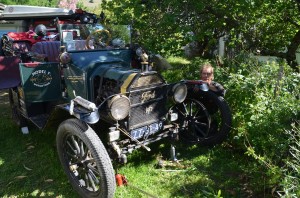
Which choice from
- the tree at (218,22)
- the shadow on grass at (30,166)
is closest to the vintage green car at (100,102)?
the shadow on grass at (30,166)

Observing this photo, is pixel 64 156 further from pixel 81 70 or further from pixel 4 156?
pixel 4 156

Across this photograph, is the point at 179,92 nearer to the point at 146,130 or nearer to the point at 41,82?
the point at 146,130

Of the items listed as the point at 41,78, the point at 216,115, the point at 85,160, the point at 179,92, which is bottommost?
the point at 85,160

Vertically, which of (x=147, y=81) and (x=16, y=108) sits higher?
(x=147, y=81)

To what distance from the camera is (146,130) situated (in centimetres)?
354

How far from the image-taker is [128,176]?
11.9 feet

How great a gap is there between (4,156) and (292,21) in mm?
5946

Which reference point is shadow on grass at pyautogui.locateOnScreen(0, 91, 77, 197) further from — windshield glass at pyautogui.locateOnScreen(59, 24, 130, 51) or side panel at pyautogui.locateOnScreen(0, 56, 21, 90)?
windshield glass at pyautogui.locateOnScreen(59, 24, 130, 51)

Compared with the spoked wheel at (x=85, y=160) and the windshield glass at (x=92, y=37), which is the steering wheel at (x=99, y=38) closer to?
the windshield glass at (x=92, y=37)

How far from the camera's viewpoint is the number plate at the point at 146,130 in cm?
345

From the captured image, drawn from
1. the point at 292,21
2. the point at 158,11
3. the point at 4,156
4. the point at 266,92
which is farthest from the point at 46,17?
the point at 266,92

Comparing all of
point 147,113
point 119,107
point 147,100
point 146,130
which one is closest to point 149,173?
point 146,130

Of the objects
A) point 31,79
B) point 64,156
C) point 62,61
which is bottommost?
point 64,156

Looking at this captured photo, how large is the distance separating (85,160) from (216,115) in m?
2.04
